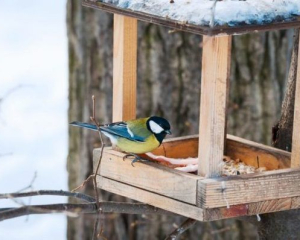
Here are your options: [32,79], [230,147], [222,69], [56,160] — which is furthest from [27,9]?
[222,69]

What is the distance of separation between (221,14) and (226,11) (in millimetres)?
23

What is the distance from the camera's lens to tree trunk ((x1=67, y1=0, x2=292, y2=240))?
557 cm

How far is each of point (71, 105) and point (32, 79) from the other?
7.82ft

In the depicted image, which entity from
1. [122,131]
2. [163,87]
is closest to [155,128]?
[122,131]

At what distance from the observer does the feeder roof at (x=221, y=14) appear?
3.45m

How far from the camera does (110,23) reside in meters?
5.56

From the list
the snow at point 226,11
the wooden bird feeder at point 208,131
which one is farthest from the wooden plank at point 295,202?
the snow at point 226,11

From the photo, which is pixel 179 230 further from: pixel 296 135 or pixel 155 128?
pixel 296 135

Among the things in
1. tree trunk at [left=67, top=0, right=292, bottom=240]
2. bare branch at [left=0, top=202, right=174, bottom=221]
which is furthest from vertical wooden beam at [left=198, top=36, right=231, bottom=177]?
tree trunk at [left=67, top=0, right=292, bottom=240]

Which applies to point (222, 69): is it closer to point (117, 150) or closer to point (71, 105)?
point (117, 150)

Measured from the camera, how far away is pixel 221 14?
3.47 meters

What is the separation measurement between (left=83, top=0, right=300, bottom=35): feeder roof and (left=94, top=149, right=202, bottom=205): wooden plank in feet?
1.90

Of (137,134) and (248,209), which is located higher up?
(137,134)

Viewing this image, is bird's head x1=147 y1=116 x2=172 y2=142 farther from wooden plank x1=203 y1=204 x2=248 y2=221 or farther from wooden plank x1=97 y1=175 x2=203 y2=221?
wooden plank x1=203 y1=204 x2=248 y2=221
